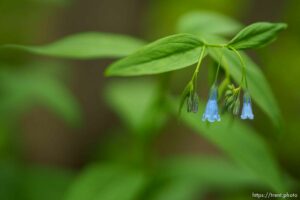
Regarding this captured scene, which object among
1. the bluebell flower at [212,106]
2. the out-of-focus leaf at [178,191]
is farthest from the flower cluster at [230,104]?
the out-of-focus leaf at [178,191]

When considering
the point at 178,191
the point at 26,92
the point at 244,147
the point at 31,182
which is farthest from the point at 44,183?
the point at 244,147

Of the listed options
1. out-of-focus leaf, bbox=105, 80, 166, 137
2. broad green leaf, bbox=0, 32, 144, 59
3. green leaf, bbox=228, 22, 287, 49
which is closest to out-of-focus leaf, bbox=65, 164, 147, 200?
out-of-focus leaf, bbox=105, 80, 166, 137

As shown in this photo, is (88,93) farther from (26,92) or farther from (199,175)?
(199,175)

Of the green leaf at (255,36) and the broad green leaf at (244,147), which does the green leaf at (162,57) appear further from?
the broad green leaf at (244,147)

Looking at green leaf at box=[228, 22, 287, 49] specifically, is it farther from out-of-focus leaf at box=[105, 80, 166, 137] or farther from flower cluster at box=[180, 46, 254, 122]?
out-of-focus leaf at box=[105, 80, 166, 137]

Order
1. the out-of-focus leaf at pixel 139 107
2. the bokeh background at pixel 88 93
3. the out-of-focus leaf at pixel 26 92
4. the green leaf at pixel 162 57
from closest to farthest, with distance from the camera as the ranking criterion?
the green leaf at pixel 162 57, the out-of-focus leaf at pixel 139 107, the out-of-focus leaf at pixel 26 92, the bokeh background at pixel 88 93
